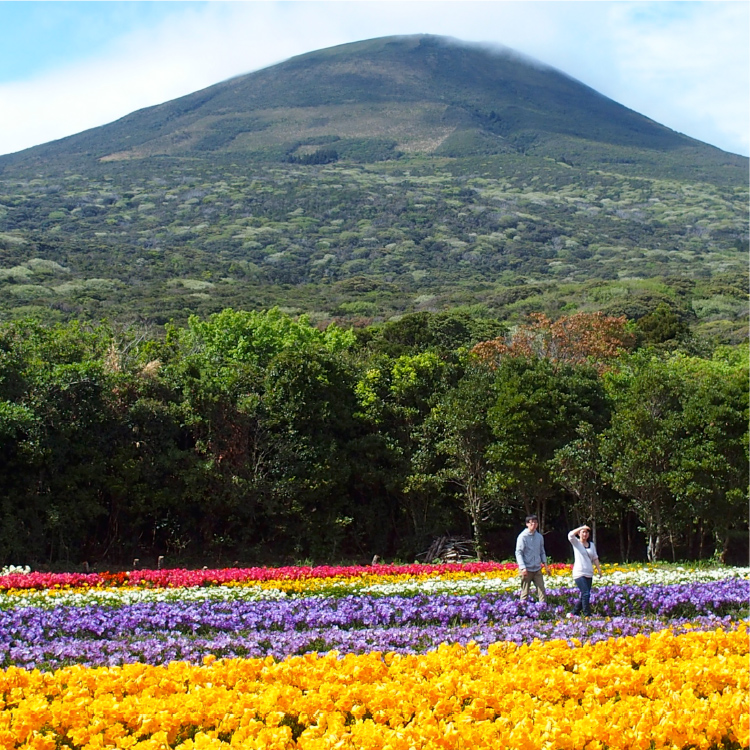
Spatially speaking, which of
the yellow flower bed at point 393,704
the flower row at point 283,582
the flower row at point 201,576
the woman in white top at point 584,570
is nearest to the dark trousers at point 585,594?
the woman in white top at point 584,570

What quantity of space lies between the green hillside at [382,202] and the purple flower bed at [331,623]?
40.5m

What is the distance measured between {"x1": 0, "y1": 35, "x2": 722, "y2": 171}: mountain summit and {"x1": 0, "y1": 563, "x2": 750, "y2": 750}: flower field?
133988mm

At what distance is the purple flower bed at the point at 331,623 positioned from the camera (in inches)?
289

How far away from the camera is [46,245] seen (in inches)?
3332

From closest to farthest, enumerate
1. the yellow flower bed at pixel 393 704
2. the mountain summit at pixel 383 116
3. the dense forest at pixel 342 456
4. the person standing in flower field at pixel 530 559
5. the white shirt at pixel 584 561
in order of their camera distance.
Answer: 1. the yellow flower bed at pixel 393 704
2. the white shirt at pixel 584 561
3. the person standing in flower field at pixel 530 559
4. the dense forest at pixel 342 456
5. the mountain summit at pixel 383 116

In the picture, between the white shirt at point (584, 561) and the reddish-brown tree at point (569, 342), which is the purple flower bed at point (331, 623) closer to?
the white shirt at point (584, 561)

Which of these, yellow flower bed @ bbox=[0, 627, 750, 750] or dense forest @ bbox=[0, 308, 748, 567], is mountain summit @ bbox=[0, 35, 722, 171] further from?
yellow flower bed @ bbox=[0, 627, 750, 750]

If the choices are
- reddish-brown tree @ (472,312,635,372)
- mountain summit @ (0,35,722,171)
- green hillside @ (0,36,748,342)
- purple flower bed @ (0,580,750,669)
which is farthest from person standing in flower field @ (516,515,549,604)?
mountain summit @ (0,35,722,171)

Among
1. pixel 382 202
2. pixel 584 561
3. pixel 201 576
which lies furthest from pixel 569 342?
pixel 382 202

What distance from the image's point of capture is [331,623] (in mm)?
9297

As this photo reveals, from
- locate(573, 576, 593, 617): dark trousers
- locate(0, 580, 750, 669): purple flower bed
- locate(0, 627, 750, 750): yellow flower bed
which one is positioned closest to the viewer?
locate(0, 627, 750, 750): yellow flower bed

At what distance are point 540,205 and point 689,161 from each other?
133ft

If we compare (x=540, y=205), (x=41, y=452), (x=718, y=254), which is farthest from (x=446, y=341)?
(x=540, y=205)

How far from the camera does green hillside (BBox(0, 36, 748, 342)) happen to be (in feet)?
231
